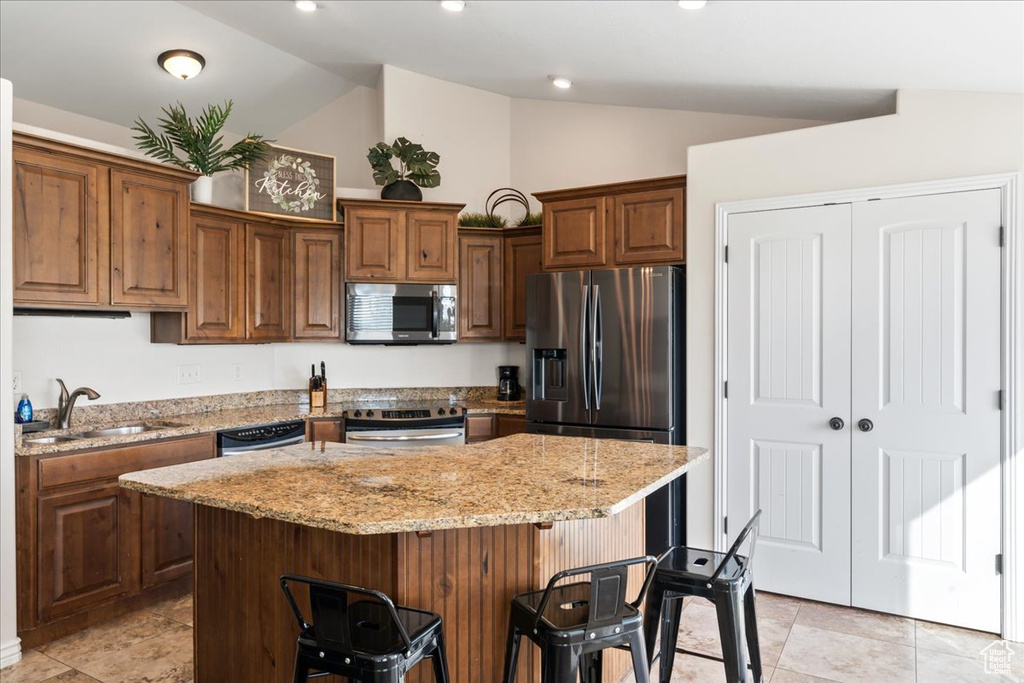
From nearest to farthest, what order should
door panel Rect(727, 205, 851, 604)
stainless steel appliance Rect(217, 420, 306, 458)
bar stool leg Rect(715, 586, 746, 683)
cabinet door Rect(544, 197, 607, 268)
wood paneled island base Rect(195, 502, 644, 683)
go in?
wood paneled island base Rect(195, 502, 644, 683)
bar stool leg Rect(715, 586, 746, 683)
door panel Rect(727, 205, 851, 604)
stainless steel appliance Rect(217, 420, 306, 458)
cabinet door Rect(544, 197, 607, 268)

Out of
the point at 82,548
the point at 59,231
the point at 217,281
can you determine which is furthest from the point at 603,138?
the point at 82,548

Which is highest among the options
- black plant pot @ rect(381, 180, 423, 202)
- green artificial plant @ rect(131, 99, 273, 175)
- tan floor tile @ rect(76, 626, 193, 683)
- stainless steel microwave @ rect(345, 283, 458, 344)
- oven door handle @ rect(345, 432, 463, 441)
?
green artificial plant @ rect(131, 99, 273, 175)

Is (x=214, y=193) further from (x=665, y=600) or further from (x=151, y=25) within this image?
(x=665, y=600)

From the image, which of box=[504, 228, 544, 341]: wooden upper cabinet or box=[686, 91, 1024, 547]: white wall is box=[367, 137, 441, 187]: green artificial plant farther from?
box=[686, 91, 1024, 547]: white wall

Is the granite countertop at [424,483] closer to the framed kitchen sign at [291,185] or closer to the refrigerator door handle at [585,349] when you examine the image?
the refrigerator door handle at [585,349]

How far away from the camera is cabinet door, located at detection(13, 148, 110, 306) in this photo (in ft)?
9.39

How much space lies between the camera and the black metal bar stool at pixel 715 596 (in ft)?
6.50

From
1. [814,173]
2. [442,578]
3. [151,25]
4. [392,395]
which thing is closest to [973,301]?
[814,173]

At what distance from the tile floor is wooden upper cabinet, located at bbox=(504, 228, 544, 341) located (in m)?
2.14

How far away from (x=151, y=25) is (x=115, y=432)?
238 cm

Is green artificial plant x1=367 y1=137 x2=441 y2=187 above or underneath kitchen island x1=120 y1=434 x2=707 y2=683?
above

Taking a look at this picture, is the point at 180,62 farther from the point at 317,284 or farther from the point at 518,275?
the point at 518,275

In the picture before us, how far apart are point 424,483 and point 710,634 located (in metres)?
1.79

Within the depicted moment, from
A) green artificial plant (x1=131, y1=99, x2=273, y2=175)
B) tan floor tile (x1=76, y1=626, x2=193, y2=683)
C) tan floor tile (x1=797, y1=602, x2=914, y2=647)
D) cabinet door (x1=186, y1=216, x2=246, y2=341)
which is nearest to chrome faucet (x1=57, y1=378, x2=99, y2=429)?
cabinet door (x1=186, y1=216, x2=246, y2=341)
